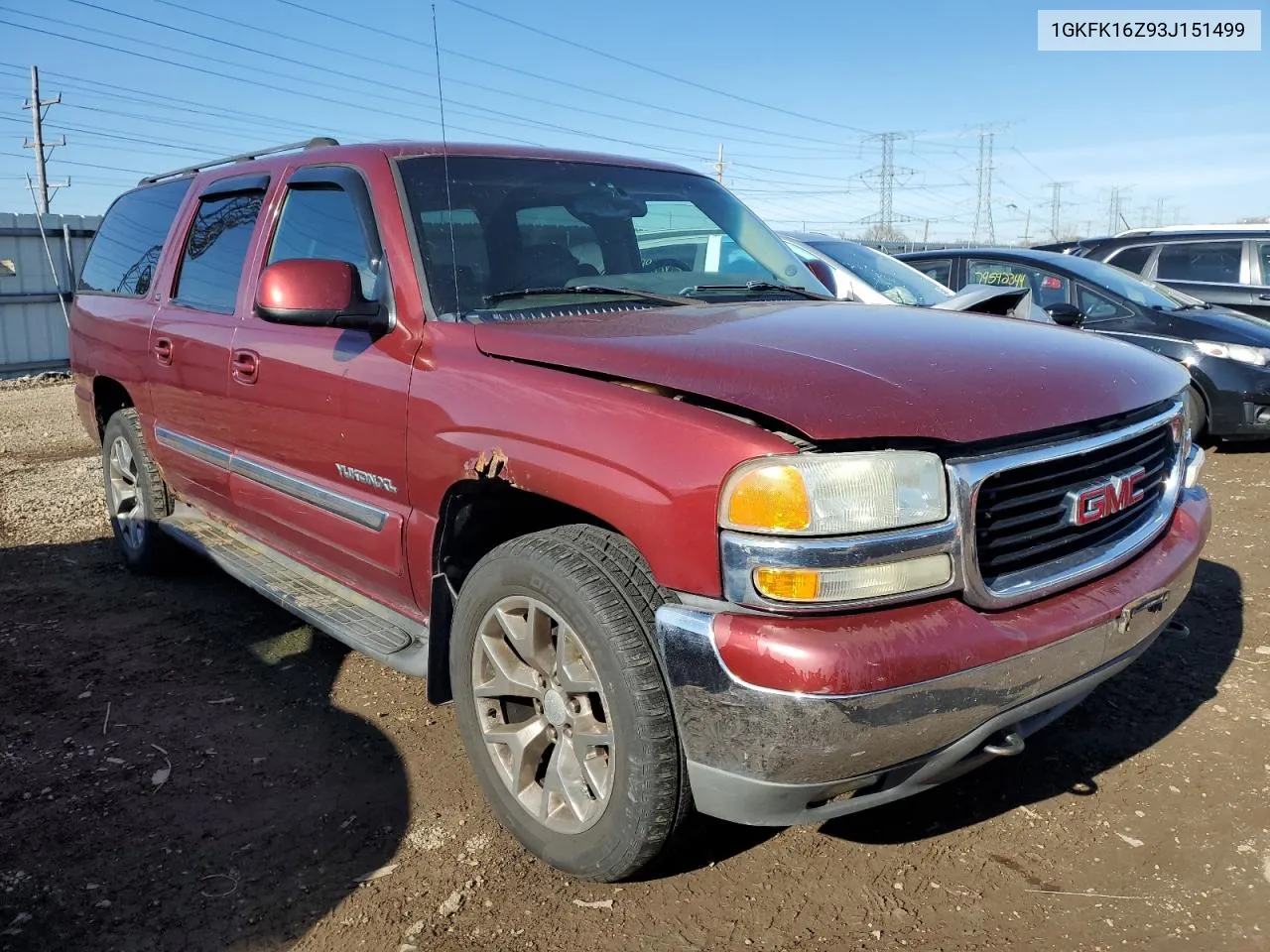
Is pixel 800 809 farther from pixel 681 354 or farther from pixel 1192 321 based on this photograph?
pixel 1192 321

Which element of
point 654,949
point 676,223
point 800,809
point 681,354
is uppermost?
point 676,223

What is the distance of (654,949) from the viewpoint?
225 centimetres

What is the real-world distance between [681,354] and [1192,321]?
6.46 m

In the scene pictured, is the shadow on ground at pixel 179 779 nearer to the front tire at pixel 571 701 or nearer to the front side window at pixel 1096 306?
the front tire at pixel 571 701

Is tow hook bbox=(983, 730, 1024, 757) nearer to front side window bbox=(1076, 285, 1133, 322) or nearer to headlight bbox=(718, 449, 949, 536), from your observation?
headlight bbox=(718, 449, 949, 536)

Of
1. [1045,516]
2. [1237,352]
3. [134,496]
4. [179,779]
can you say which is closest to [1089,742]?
[1045,516]

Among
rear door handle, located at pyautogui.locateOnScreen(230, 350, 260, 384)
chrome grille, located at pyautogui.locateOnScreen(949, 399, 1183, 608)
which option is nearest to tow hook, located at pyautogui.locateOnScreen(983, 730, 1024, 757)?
chrome grille, located at pyautogui.locateOnScreen(949, 399, 1183, 608)

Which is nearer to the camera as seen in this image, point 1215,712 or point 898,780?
point 898,780

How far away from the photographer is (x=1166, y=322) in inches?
290

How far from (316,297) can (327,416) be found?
18.4 inches

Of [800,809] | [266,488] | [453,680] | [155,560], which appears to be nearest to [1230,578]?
[800,809]

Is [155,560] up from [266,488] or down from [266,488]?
down

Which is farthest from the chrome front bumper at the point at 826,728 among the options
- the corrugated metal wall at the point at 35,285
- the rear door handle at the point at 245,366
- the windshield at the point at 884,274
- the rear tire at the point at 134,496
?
the corrugated metal wall at the point at 35,285

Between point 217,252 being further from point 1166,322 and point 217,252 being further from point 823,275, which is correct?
point 1166,322
